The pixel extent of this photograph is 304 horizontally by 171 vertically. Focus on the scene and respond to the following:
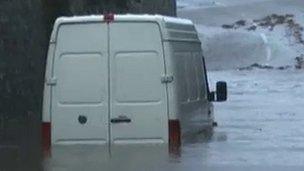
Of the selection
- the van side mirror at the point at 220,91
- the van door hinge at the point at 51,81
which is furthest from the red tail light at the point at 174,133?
the van side mirror at the point at 220,91

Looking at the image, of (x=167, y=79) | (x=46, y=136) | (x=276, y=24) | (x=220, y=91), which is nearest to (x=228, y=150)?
(x=220, y=91)

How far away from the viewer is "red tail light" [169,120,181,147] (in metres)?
12.7

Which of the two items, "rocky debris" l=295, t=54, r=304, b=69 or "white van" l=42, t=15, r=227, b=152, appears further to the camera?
"rocky debris" l=295, t=54, r=304, b=69

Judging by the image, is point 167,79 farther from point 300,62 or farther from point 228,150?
point 300,62

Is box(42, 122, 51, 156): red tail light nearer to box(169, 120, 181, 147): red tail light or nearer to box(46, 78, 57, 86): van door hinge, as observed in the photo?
box(46, 78, 57, 86): van door hinge

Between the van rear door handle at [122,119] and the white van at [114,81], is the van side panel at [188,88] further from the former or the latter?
the van rear door handle at [122,119]

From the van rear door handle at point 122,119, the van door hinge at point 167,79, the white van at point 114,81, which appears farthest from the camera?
the van rear door handle at point 122,119

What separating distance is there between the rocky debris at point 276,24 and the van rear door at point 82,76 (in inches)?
1377

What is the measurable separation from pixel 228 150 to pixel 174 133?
7.62ft

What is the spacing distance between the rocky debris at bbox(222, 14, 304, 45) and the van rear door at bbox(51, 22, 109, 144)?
3497cm

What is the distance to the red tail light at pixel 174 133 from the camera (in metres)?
12.7

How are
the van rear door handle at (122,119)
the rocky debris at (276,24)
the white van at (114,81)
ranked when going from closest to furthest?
1. the white van at (114,81)
2. the van rear door handle at (122,119)
3. the rocky debris at (276,24)

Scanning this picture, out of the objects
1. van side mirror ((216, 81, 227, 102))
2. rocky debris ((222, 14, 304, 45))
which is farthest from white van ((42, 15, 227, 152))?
rocky debris ((222, 14, 304, 45))

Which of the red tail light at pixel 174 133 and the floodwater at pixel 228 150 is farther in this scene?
the floodwater at pixel 228 150
